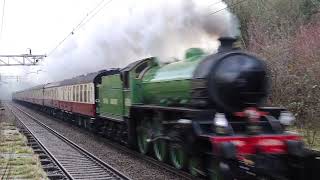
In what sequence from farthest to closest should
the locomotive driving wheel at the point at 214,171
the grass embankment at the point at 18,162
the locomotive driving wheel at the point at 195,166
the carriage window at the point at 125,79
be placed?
the carriage window at the point at 125,79, the grass embankment at the point at 18,162, the locomotive driving wheel at the point at 195,166, the locomotive driving wheel at the point at 214,171

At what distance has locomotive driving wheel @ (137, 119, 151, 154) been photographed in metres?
13.6

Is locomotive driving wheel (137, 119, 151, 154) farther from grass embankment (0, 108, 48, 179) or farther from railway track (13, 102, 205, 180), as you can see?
grass embankment (0, 108, 48, 179)

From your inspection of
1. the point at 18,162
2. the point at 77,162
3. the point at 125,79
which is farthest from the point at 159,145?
the point at 18,162

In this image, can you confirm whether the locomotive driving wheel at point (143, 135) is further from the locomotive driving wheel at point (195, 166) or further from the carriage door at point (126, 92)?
the locomotive driving wheel at point (195, 166)

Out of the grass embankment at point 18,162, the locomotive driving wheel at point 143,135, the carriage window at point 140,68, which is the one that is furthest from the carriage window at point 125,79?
the grass embankment at point 18,162

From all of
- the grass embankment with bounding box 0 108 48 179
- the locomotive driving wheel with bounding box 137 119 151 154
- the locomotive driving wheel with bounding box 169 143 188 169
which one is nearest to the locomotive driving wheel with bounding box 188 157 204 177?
the locomotive driving wheel with bounding box 169 143 188 169

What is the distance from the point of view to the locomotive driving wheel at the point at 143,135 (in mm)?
13573

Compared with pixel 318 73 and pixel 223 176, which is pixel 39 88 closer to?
pixel 318 73

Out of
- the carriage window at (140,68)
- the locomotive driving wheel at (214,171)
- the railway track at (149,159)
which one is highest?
the carriage window at (140,68)

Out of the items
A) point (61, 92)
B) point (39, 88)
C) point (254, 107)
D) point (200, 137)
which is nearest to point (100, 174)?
point (200, 137)

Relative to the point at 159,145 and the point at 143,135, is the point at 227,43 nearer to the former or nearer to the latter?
the point at 159,145

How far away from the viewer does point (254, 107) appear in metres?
9.69

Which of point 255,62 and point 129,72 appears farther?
point 129,72

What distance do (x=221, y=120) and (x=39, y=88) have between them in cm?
3821
